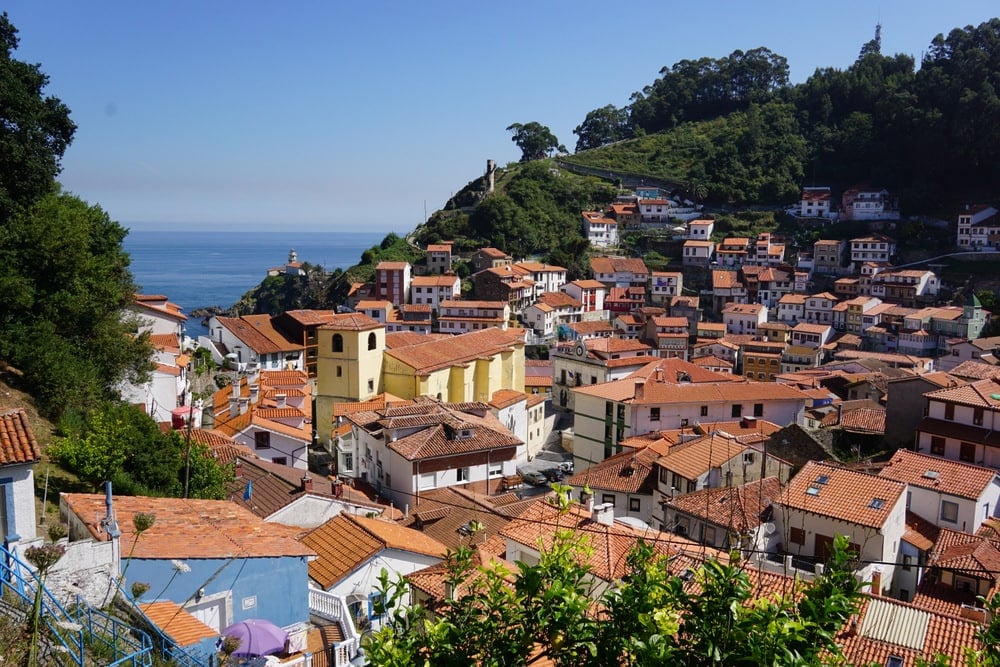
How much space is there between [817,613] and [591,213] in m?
87.0

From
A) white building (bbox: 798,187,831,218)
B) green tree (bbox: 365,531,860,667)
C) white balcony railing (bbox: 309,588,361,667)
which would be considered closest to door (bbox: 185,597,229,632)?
white balcony railing (bbox: 309,588,361,667)

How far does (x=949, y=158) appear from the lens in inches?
3438

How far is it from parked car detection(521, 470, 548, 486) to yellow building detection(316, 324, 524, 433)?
5422mm

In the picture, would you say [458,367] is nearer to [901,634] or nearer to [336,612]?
[336,612]

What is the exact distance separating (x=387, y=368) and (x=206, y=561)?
22783 millimetres

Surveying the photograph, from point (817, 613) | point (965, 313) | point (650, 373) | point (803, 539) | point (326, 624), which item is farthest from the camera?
Result: point (965, 313)

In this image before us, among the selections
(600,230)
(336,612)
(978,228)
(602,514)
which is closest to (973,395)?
(602,514)

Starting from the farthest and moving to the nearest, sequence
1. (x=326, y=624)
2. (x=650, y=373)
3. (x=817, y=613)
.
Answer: (x=650, y=373) < (x=326, y=624) < (x=817, y=613)

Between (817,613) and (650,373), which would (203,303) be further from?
(817,613)

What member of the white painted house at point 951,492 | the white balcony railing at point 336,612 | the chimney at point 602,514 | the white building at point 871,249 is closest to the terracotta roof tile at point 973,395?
the white painted house at point 951,492

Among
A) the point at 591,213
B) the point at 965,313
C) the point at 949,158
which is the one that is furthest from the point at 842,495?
the point at 949,158

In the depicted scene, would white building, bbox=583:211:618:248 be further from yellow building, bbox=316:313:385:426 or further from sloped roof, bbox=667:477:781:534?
sloped roof, bbox=667:477:781:534

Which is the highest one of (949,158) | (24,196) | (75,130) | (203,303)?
(949,158)

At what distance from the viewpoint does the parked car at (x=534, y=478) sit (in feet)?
95.6
